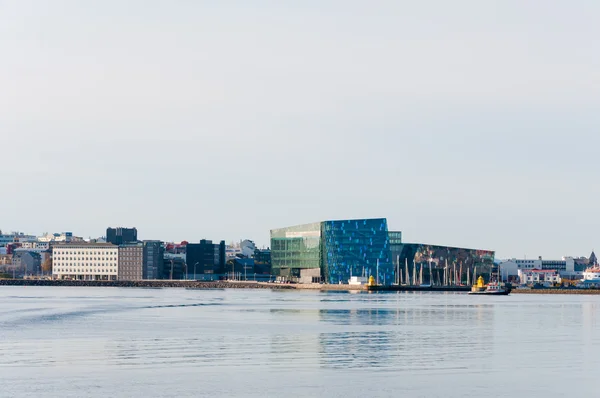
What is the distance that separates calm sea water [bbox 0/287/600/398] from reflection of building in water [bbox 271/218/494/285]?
9865 cm

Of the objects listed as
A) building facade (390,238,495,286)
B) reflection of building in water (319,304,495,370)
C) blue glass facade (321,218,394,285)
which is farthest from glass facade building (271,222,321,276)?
reflection of building in water (319,304,495,370)

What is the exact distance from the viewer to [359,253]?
154500 mm

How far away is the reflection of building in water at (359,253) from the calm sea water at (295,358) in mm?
98646

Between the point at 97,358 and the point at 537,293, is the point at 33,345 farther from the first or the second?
the point at 537,293

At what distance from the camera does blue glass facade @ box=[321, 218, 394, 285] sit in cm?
15412

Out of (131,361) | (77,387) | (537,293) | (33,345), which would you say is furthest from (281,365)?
(537,293)

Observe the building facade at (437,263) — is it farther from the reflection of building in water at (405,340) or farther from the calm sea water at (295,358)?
the calm sea water at (295,358)

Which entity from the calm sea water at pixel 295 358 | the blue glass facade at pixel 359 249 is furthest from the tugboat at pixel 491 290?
the calm sea water at pixel 295 358

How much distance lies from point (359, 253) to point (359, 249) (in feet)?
1.85

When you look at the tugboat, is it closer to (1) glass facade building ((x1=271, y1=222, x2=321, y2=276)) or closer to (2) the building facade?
(2) the building facade

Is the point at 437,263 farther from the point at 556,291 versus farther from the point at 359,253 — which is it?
the point at 556,291

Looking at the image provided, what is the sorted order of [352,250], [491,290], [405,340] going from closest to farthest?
[405,340] → [491,290] → [352,250]

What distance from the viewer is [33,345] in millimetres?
Result: 38188

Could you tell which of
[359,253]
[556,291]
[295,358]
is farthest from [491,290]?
[295,358]
